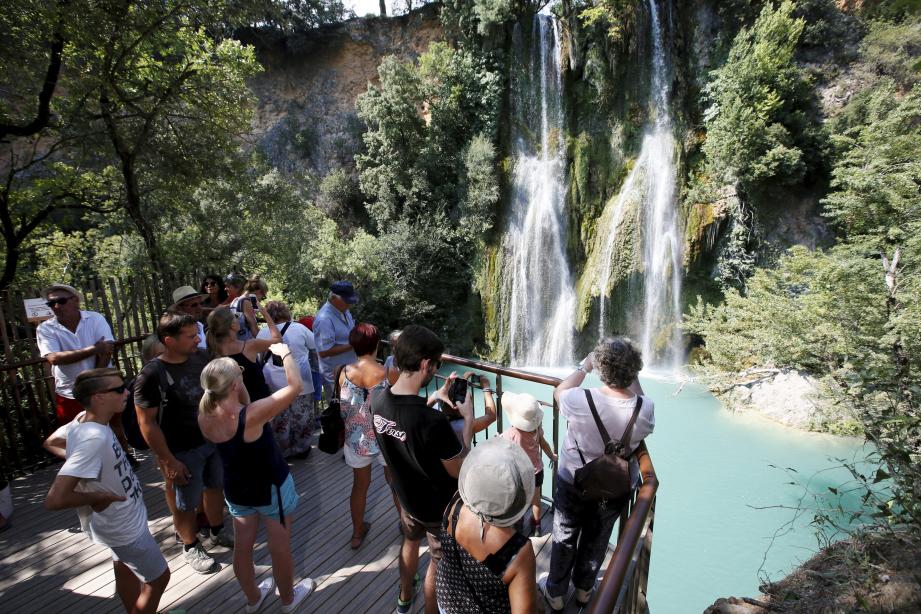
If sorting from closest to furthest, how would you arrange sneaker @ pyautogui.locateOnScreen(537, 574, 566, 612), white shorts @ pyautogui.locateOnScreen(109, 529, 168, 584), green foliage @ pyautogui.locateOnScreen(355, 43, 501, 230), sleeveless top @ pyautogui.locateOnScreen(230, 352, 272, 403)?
white shorts @ pyautogui.locateOnScreen(109, 529, 168, 584)
sneaker @ pyautogui.locateOnScreen(537, 574, 566, 612)
sleeveless top @ pyautogui.locateOnScreen(230, 352, 272, 403)
green foliage @ pyautogui.locateOnScreen(355, 43, 501, 230)

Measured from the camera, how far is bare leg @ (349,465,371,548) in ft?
9.37

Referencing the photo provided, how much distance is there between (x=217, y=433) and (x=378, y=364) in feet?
3.08

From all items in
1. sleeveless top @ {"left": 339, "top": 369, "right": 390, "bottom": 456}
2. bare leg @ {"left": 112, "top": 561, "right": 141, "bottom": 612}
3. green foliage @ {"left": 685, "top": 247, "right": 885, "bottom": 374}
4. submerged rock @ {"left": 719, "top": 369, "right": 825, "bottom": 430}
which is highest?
sleeveless top @ {"left": 339, "top": 369, "right": 390, "bottom": 456}

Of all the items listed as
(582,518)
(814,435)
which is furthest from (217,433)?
(814,435)

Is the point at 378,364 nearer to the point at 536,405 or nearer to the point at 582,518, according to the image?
the point at 536,405

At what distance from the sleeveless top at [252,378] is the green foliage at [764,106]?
13452 millimetres

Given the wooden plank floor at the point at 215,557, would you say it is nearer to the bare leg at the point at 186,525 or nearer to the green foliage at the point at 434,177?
the bare leg at the point at 186,525

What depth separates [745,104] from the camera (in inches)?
454


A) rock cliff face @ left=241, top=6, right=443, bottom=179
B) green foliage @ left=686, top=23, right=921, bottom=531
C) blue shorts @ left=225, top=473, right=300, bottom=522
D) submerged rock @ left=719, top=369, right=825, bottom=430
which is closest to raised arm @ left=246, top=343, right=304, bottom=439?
blue shorts @ left=225, top=473, right=300, bottom=522

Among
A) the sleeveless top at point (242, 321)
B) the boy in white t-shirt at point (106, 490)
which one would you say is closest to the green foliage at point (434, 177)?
the sleeveless top at point (242, 321)

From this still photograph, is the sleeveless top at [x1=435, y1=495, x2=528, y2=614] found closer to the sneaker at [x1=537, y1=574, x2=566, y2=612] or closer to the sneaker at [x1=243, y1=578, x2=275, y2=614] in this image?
the sneaker at [x1=537, y1=574, x2=566, y2=612]

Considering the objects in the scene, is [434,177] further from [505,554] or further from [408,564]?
[505,554]

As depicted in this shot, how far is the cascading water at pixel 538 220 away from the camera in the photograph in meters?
15.3

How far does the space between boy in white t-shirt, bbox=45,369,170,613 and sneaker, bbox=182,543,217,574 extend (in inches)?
26.5
